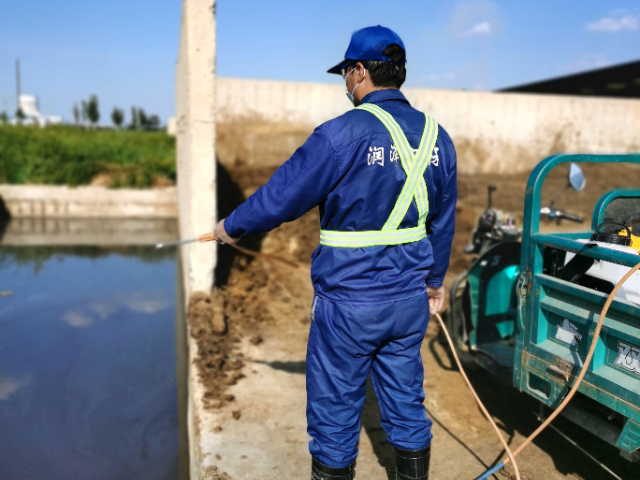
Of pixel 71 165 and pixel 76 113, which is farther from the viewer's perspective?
pixel 76 113

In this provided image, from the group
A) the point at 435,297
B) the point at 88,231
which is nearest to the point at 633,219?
the point at 435,297

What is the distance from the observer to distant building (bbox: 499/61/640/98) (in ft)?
64.1

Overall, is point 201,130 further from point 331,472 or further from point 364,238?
point 331,472

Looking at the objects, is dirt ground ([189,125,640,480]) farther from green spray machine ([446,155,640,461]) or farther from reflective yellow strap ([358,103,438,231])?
reflective yellow strap ([358,103,438,231])

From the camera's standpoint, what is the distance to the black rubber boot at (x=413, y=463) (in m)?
2.34

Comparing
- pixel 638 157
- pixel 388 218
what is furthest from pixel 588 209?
pixel 388 218

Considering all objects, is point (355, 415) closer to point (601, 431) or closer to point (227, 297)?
point (601, 431)

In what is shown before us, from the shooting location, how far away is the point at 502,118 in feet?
47.6

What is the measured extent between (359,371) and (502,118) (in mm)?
13586

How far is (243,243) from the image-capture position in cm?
750

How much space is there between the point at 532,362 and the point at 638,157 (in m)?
1.19

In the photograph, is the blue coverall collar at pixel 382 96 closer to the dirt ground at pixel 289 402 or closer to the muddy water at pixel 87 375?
the dirt ground at pixel 289 402

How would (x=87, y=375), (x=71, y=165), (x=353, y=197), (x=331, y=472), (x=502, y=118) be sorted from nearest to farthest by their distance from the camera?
1. (x=353, y=197)
2. (x=331, y=472)
3. (x=87, y=375)
4. (x=71, y=165)
5. (x=502, y=118)

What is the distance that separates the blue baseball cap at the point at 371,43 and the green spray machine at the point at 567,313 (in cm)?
119
